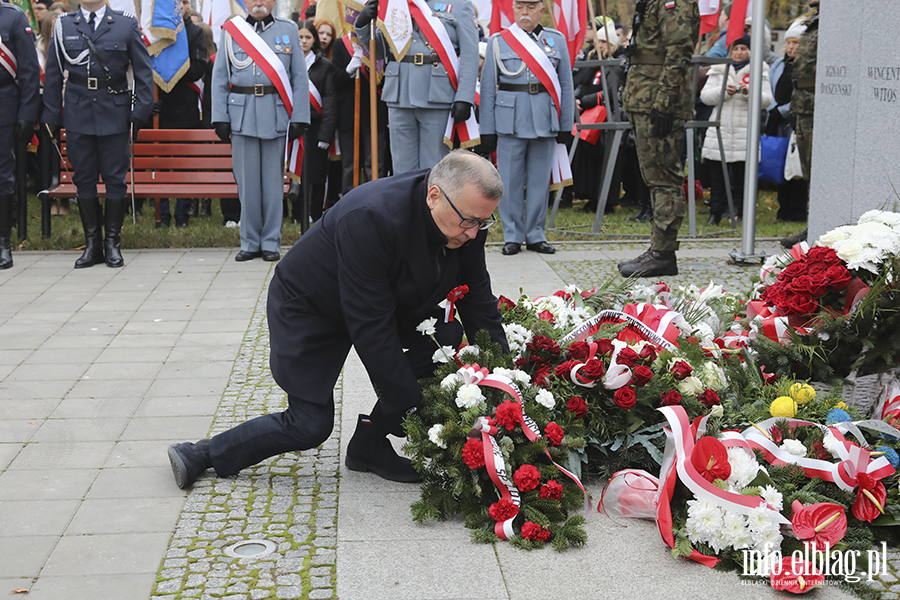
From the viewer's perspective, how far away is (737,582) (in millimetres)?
3027

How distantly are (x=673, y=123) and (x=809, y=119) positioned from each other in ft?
6.76

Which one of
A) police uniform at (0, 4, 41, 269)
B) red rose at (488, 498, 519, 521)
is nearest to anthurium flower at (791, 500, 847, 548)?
red rose at (488, 498, 519, 521)

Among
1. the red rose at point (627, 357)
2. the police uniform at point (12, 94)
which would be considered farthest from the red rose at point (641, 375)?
the police uniform at point (12, 94)

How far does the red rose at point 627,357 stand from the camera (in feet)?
12.3

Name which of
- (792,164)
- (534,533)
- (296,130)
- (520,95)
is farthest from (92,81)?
(792,164)

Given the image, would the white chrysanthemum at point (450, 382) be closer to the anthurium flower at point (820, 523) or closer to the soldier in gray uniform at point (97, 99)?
the anthurium flower at point (820, 523)

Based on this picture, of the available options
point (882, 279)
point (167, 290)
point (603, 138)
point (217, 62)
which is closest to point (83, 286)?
point (167, 290)

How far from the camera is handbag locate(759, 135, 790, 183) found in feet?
35.9

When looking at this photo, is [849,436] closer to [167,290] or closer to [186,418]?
[186,418]

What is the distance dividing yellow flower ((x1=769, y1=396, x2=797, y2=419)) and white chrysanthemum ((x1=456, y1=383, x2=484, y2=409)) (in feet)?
3.70

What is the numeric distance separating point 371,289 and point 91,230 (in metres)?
5.89

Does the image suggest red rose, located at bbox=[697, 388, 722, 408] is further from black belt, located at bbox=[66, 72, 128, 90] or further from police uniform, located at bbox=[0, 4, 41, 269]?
police uniform, located at bbox=[0, 4, 41, 269]

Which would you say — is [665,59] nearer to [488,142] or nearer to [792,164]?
[488,142]

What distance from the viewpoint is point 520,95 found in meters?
8.70
